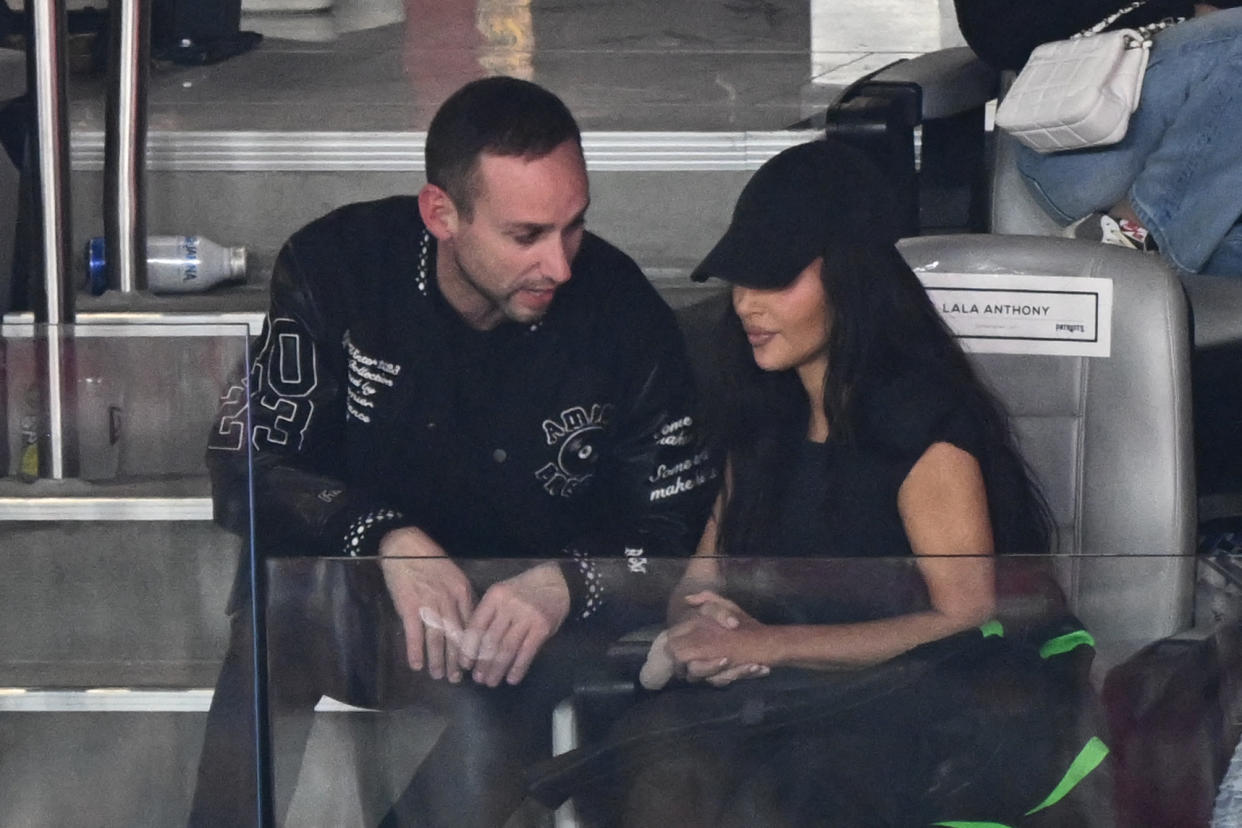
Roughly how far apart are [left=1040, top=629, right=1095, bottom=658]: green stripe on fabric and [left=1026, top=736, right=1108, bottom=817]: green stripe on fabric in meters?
0.07

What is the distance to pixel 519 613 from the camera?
1061mm

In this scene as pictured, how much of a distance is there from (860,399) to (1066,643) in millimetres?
732

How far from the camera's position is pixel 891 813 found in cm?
108

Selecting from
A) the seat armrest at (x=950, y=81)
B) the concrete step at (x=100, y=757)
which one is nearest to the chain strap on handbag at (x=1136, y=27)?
the seat armrest at (x=950, y=81)

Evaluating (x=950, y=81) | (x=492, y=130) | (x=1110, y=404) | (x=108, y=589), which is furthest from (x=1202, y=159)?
(x=108, y=589)

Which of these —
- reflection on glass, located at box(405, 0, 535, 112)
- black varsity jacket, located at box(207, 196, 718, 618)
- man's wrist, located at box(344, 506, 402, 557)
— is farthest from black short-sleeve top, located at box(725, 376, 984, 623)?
reflection on glass, located at box(405, 0, 535, 112)

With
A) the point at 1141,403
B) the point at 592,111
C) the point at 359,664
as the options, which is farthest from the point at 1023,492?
the point at 592,111

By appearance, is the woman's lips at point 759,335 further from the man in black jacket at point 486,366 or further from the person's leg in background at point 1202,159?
the person's leg in background at point 1202,159

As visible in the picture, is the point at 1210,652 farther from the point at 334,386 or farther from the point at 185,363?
the point at 334,386

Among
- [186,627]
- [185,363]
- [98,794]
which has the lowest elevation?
[98,794]

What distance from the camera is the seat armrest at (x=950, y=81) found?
262 cm

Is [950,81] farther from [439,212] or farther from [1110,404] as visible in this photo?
[439,212]

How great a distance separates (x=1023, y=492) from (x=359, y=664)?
0.90m

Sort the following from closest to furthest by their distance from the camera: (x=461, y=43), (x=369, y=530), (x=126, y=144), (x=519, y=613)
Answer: (x=519, y=613) < (x=369, y=530) < (x=126, y=144) < (x=461, y=43)
